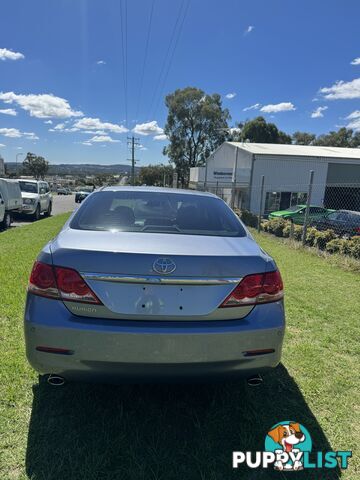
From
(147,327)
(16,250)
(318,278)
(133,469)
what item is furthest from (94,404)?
(16,250)

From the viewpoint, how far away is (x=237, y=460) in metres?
2.23

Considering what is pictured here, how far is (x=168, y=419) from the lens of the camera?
2.56 m

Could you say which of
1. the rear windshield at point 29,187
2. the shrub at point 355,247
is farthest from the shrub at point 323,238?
the rear windshield at point 29,187

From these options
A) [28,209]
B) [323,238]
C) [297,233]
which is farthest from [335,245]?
[28,209]

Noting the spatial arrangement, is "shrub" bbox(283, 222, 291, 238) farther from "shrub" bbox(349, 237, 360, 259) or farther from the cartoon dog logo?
the cartoon dog logo

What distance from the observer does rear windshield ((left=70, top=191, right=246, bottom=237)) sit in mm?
2787

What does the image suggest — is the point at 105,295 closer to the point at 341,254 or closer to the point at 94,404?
the point at 94,404

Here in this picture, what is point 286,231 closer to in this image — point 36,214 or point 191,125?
point 36,214

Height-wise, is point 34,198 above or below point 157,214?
below

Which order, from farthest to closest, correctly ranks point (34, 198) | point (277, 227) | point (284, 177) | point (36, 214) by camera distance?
point (284, 177), point (36, 214), point (34, 198), point (277, 227)

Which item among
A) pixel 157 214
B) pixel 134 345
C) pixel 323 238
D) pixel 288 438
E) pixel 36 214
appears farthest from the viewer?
pixel 36 214

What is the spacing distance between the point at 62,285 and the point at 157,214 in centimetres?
136

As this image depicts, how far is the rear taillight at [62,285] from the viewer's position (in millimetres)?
2109

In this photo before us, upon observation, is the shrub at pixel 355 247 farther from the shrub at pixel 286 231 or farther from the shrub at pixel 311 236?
the shrub at pixel 286 231
